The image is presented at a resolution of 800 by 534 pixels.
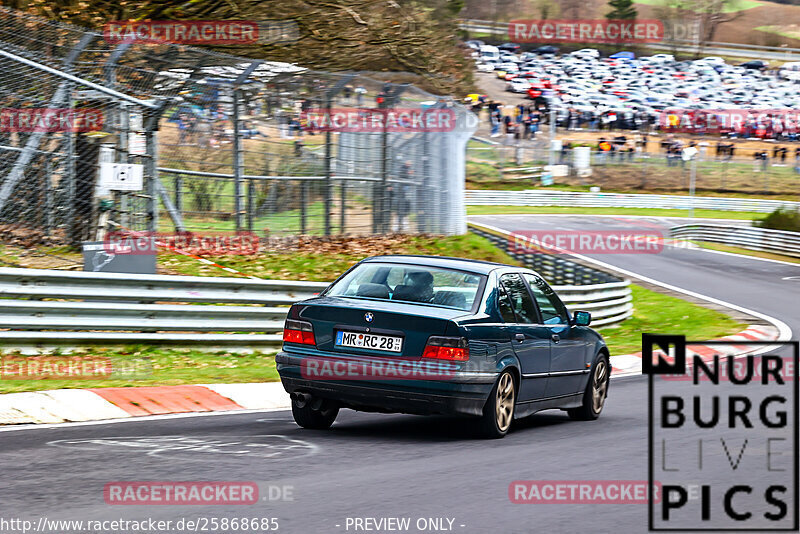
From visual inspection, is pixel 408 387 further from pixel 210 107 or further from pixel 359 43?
pixel 359 43

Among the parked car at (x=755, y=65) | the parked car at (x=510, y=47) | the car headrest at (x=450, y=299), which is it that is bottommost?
the car headrest at (x=450, y=299)

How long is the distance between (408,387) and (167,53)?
827 cm

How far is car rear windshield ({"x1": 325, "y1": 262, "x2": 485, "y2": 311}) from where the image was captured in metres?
8.11

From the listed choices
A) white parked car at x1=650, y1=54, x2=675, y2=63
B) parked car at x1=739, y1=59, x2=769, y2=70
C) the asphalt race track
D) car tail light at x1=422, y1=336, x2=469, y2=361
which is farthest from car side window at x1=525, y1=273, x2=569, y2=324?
parked car at x1=739, y1=59, x2=769, y2=70

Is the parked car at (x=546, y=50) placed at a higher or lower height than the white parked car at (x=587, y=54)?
higher

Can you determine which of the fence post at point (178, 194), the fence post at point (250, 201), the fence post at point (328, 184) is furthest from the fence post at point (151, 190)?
the fence post at point (328, 184)

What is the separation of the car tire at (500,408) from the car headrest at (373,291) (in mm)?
1062

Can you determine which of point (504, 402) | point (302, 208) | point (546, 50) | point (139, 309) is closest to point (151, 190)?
point (139, 309)

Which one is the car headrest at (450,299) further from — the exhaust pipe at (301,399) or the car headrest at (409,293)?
the exhaust pipe at (301,399)

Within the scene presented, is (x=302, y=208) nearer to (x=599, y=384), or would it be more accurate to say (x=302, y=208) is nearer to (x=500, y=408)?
(x=599, y=384)

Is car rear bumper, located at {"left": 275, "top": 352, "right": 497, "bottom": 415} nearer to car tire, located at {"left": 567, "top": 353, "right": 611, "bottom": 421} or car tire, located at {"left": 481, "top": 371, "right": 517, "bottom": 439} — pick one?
car tire, located at {"left": 481, "top": 371, "right": 517, "bottom": 439}

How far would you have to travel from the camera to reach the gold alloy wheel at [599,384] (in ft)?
32.7

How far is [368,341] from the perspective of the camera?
7711 millimetres

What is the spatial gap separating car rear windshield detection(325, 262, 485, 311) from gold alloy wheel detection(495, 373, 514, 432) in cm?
64
